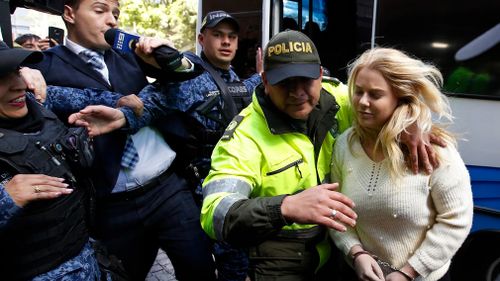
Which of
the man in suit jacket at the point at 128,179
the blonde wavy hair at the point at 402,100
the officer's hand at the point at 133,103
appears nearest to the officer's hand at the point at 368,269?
the blonde wavy hair at the point at 402,100

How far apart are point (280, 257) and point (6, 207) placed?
0.99 meters

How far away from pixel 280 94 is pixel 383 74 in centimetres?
39

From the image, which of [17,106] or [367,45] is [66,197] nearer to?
[17,106]

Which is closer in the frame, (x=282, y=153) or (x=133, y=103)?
(x=282, y=153)

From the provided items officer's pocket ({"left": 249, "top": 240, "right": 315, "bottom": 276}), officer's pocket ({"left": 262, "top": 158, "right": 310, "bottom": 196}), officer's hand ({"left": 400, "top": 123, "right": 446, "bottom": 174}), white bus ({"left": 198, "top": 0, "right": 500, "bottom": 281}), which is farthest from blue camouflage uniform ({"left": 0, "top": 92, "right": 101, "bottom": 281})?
white bus ({"left": 198, "top": 0, "right": 500, "bottom": 281})

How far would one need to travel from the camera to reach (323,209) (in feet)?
4.13

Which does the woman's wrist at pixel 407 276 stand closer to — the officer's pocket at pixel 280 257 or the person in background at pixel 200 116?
the officer's pocket at pixel 280 257

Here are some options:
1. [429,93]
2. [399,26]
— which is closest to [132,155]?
[429,93]

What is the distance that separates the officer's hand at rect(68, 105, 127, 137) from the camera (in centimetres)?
187

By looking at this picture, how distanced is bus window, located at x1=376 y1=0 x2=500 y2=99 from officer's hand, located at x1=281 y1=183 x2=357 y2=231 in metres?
1.93

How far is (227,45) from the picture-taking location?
2.75 m

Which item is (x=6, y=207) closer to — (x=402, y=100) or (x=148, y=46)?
(x=148, y=46)

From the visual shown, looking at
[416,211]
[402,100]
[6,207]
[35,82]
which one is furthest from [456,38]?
[6,207]

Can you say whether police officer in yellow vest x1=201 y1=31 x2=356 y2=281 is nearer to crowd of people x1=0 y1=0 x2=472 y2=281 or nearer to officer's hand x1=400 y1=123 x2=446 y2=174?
crowd of people x1=0 y1=0 x2=472 y2=281
